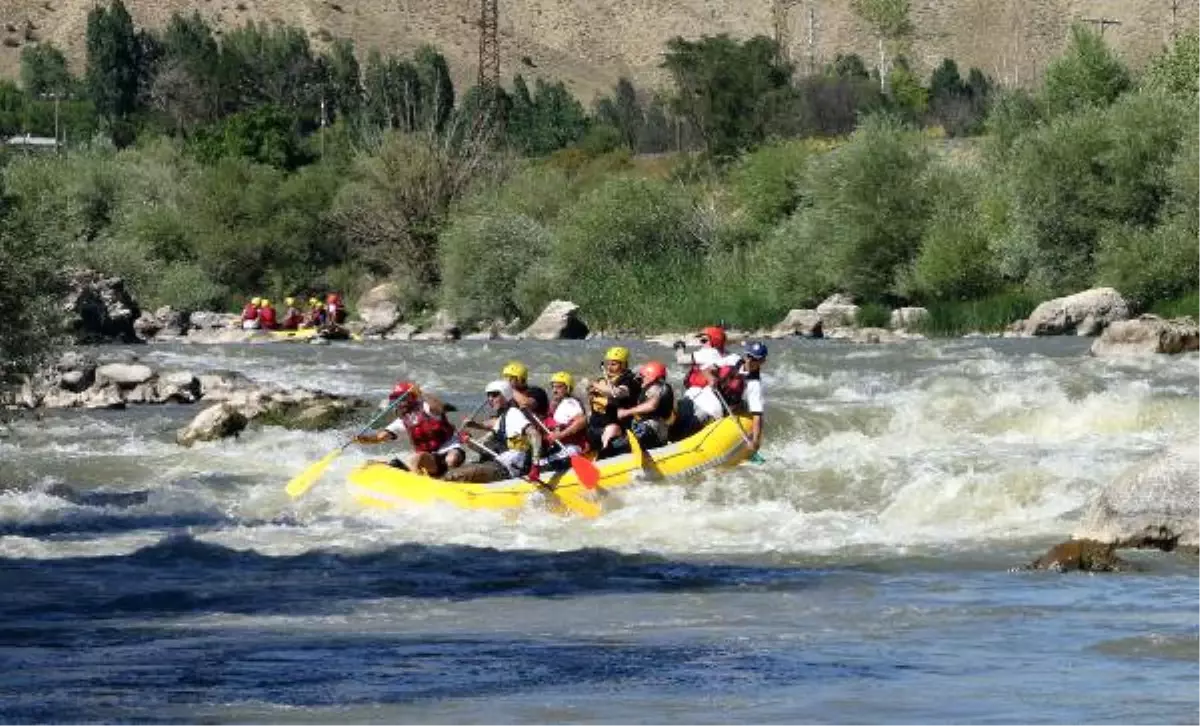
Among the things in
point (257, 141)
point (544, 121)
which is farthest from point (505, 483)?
point (544, 121)

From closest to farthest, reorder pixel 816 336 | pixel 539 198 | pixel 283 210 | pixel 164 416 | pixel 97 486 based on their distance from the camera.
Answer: pixel 97 486
pixel 164 416
pixel 816 336
pixel 539 198
pixel 283 210

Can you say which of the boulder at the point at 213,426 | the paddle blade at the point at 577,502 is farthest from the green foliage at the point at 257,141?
the paddle blade at the point at 577,502

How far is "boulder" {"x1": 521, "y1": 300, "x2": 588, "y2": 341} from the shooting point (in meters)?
50.3

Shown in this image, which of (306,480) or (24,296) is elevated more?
(24,296)

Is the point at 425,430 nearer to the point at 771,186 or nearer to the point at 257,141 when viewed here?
the point at 771,186

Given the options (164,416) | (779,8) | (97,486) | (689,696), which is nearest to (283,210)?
(164,416)

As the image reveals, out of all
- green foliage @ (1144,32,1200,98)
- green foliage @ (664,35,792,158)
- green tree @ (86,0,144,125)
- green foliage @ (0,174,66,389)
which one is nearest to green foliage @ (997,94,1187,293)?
green foliage @ (1144,32,1200,98)

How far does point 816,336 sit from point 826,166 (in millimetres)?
5820

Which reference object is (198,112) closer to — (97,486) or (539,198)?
(539,198)

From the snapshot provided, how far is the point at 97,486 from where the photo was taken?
21.3 m

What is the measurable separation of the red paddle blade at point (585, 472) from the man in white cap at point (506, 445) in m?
0.29

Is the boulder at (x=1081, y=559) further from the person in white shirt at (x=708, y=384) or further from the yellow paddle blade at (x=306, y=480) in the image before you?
the yellow paddle blade at (x=306, y=480)

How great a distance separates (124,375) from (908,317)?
20034 mm

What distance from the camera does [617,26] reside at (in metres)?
159
